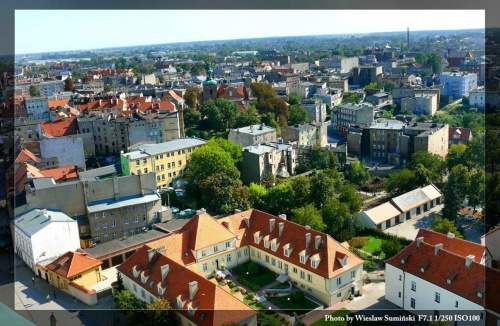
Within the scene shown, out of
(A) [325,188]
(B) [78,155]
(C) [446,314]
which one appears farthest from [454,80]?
(C) [446,314]

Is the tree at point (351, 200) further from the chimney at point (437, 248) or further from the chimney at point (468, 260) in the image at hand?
the chimney at point (468, 260)

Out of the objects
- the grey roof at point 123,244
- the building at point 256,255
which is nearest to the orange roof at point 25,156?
the grey roof at point 123,244

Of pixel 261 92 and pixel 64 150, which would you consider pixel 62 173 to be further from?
pixel 261 92

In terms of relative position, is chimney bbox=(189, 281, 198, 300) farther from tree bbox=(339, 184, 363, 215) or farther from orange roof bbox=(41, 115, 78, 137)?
orange roof bbox=(41, 115, 78, 137)

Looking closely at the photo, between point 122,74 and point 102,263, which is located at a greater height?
point 122,74

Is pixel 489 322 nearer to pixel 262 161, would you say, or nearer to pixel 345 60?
pixel 262 161

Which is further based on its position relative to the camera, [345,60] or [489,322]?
[345,60]

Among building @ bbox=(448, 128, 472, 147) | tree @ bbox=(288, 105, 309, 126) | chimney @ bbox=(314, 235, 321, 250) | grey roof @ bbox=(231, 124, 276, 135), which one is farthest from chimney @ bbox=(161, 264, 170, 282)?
tree @ bbox=(288, 105, 309, 126)
